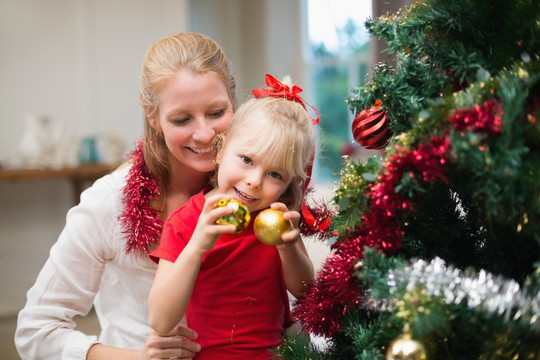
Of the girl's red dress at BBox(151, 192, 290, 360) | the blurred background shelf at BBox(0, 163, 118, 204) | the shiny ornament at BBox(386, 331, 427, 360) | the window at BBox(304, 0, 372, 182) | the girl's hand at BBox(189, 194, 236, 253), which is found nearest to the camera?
the shiny ornament at BBox(386, 331, 427, 360)

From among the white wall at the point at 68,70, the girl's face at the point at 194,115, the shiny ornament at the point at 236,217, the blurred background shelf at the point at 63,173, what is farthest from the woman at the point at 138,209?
the white wall at the point at 68,70

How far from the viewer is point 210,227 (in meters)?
0.92

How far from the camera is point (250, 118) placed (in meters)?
1.10

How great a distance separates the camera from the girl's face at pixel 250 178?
103cm

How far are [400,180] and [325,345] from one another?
1.27ft

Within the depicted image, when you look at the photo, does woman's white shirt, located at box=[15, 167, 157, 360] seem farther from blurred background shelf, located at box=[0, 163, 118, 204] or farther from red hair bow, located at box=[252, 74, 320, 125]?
blurred background shelf, located at box=[0, 163, 118, 204]

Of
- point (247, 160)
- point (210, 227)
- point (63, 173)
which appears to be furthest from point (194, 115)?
point (63, 173)

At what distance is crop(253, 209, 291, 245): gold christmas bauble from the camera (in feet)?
3.07

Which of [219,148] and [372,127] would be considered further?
[219,148]

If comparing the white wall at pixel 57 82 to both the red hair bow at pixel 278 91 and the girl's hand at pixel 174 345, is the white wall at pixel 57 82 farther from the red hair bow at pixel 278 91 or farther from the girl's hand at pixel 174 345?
the red hair bow at pixel 278 91

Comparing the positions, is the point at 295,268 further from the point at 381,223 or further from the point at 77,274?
the point at 77,274

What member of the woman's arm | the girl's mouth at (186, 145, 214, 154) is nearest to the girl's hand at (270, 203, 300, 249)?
the girl's mouth at (186, 145, 214, 154)

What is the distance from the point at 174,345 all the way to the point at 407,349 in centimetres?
57

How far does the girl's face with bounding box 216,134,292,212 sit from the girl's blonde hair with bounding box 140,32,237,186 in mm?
299
